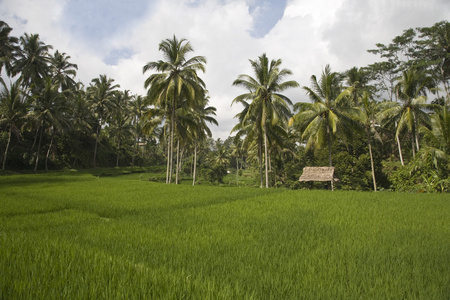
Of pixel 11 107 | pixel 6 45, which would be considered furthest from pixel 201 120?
pixel 6 45

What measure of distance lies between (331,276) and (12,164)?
3050cm

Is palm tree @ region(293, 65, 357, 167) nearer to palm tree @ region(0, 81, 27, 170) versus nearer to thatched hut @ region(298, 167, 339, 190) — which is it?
thatched hut @ region(298, 167, 339, 190)

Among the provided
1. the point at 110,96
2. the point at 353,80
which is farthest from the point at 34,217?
the point at 110,96

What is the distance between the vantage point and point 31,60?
2950cm

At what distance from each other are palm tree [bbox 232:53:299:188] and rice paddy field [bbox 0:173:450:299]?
12.5 m

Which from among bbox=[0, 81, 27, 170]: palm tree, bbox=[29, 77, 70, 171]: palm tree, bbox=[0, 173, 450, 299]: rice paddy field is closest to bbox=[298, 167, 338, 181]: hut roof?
bbox=[0, 173, 450, 299]: rice paddy field

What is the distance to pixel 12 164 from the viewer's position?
23.8 metres

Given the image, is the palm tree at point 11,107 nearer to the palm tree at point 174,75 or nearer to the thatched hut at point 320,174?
the palm tree at point 174,75

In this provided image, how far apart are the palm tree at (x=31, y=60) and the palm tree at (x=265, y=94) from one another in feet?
88.1

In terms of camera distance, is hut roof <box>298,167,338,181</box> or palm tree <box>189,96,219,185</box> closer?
hut roof <box>298,167,338,181</box>

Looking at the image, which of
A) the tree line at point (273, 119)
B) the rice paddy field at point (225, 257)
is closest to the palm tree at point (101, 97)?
the tree line at point (273, 119)

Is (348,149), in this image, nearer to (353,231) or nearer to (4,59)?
(353,231)

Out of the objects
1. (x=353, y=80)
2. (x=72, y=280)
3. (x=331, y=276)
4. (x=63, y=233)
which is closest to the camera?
(x=72, y=280)

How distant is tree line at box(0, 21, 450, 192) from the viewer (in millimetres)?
Answer: 17531
